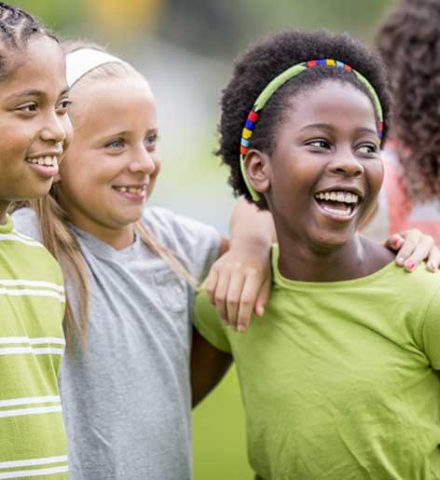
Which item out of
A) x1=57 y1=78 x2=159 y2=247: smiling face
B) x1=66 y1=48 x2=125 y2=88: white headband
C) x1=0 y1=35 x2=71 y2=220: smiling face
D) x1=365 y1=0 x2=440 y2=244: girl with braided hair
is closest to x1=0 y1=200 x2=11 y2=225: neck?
x1=0 y1=35 x2=71 y2=220: smiling face

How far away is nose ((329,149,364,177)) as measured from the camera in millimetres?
3039

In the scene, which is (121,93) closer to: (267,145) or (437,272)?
(267,145)

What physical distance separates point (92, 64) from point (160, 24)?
21.4 m

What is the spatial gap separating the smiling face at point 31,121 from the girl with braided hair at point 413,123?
1.38 m

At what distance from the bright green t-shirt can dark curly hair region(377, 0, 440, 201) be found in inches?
36.5

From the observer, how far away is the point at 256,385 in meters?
3.20

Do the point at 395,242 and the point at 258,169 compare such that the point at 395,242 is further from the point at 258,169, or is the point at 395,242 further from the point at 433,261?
the point at 258,169

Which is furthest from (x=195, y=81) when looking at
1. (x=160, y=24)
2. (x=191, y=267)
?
(x=191, y=267)

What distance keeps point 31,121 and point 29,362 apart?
21.9 inches

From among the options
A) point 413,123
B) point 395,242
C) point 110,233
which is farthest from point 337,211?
point 413,123

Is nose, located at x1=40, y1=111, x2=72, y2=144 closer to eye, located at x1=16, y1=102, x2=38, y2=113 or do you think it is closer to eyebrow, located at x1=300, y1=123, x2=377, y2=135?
eye, located at x1=16, y1=102, x2=38, y2=113

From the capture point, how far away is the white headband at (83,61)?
10.8ft

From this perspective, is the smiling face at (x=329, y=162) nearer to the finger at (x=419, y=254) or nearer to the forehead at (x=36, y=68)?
the finger at (x=419, y=254)

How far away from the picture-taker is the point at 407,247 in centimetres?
316
